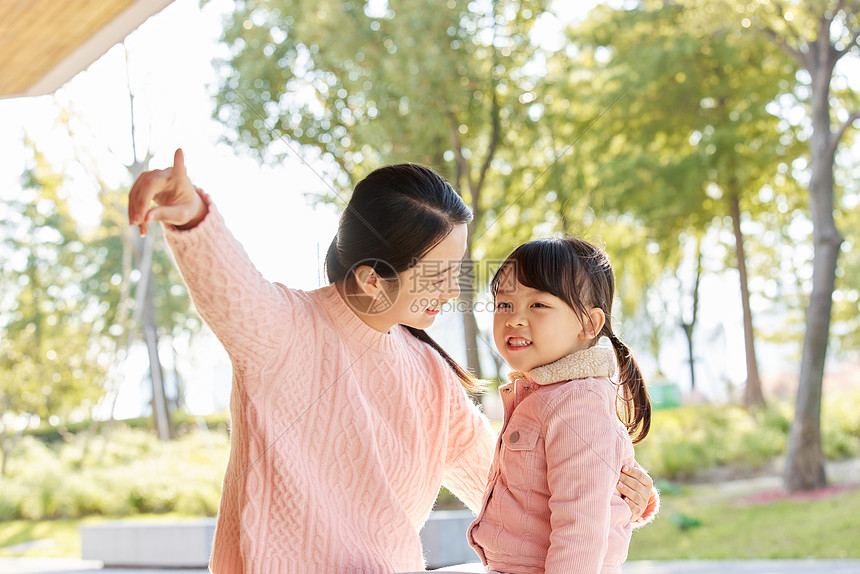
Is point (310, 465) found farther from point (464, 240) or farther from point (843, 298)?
point (843, 298)

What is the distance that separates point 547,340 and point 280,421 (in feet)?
1.62

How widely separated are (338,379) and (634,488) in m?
0.55

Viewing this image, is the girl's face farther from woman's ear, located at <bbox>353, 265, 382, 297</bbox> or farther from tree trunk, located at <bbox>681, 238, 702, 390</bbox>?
tree trunk, located at <bbox>681, 238, 702, 390</bbox>

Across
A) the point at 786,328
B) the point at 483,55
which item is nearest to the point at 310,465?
the point at 483,55

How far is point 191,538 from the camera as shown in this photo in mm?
5426

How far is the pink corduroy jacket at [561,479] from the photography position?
125 cm

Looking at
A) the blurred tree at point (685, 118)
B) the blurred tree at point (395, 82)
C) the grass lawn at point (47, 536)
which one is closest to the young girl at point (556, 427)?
the blurred tree at point (395, 82)

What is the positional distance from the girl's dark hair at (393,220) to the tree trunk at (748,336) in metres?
8.19

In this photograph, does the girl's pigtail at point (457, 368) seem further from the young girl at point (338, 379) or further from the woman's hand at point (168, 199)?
the woman's hand at point (168, 199)

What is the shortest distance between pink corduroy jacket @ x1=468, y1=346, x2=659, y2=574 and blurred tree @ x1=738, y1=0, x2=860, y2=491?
17.6 feet

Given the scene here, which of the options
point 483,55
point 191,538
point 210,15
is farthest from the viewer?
point 210,15

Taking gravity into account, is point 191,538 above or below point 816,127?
below

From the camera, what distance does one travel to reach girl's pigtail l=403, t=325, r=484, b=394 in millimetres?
1636

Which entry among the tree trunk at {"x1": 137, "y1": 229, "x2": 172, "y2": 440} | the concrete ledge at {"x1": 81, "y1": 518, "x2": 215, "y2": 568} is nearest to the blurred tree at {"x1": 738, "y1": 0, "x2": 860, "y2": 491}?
the concrete ledge at {"x1": 81, "y1": 518, "x2": 215, "y2": 568}
